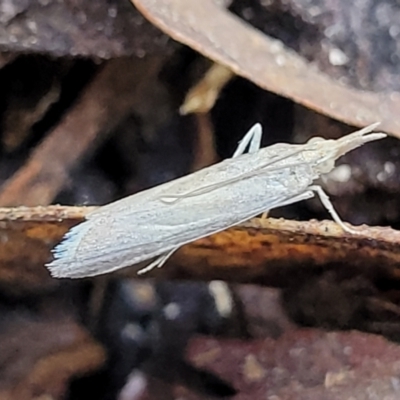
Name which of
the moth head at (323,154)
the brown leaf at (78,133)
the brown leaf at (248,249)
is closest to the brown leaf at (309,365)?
the brown leaf at (248,249)

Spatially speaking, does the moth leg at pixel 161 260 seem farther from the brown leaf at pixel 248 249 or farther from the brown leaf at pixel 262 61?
the brown leaf at pixel 262 61

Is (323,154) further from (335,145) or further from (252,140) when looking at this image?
(252,140)

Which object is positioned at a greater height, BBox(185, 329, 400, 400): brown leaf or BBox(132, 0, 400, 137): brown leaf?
BBox(132, 0, 400, 137): brown leaf

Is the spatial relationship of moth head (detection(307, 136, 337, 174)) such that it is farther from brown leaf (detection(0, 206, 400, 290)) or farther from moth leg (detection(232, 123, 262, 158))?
brown leaf (detection(0, 206, 400, 290))

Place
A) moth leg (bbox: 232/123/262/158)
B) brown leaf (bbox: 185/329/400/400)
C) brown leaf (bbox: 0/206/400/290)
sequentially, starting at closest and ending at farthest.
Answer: brown leaf (bbox: 0/206/400/290) < brown leaf (bbox: 185/329/400/400) < moth leg (bbox: 232/123/262/158)

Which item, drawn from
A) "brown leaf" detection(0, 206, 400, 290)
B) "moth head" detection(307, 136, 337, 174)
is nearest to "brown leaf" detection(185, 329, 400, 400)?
"brown leaf" detection(0, 206, 400, 290)

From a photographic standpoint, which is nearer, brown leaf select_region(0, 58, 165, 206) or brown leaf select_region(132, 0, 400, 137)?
brown leaf select_region(132, 0, 400, 137)

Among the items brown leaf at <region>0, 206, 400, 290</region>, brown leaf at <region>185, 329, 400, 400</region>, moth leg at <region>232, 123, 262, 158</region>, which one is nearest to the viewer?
brown leaf at <region>0, 206, 400, 290</region>

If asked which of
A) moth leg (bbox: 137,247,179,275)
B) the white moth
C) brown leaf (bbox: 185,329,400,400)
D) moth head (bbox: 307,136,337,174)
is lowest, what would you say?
brown leaf (bbox: 185,329,400,400)

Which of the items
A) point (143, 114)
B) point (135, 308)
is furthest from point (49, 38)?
point (135, 308)
